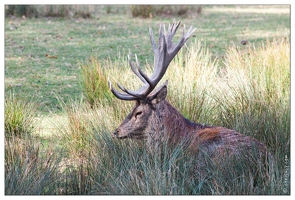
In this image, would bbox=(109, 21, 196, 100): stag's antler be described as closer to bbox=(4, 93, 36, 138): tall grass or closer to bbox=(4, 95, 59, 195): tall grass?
bbox=(4, 95, 59, 195): tall grass

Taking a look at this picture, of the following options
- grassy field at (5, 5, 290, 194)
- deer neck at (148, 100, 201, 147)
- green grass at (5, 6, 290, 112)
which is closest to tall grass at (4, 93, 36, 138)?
grassy field at (5, 5, 290, 194)

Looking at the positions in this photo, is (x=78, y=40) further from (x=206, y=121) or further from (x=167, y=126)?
(x=167, y=126)

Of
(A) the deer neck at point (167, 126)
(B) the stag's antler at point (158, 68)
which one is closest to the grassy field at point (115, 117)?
(A) the deer neck at point (167, 126)

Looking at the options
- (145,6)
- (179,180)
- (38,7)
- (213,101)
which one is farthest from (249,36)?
(179,180)

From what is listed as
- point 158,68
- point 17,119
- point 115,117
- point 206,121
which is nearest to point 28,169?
point 158,68

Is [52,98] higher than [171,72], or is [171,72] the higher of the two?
[171,72]

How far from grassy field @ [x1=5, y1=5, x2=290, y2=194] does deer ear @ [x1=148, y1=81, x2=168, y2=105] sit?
19.7 inches

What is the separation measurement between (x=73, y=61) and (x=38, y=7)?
5369 millimetres

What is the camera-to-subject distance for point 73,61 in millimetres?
11672

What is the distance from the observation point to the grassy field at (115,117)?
220 inches

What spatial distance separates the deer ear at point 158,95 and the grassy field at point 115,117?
1.64 feet

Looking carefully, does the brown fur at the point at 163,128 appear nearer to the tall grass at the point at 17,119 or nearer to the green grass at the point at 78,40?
the tall grass at the point at 17,119

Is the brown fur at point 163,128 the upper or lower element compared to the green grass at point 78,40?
upper
